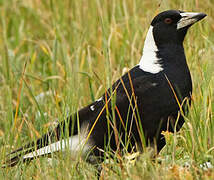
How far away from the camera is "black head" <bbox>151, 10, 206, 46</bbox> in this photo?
3.30 meters

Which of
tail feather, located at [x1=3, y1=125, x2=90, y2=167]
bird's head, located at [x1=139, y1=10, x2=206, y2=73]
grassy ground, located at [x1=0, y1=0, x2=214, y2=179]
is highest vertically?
bird's head, located at [x1=139, y1=10, x2=206, y2=73]

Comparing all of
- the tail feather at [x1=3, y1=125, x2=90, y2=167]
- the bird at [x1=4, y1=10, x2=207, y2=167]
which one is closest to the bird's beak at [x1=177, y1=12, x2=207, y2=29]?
the bird at [x1=4, y1=10, x2=207, y2=167]

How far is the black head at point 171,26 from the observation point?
330 centimetres

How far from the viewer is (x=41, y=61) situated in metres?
5.25

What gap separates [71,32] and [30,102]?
0.94m

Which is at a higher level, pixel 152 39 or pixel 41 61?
pixel 152 39

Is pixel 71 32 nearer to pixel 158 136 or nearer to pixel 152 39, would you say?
pixel 152 39

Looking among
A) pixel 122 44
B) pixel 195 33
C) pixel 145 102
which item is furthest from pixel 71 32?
pixel 145 102

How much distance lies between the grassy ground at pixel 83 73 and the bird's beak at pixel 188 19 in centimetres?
7

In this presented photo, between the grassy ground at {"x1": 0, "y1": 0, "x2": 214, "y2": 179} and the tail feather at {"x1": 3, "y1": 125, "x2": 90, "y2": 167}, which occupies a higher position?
the grassy ground at {"x1": 0, "y1": 0, "x2": 214, "y2": 179}

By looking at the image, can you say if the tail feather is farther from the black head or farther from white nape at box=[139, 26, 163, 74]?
the black head

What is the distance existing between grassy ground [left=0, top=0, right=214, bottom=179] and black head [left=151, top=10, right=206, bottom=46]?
0.25ft

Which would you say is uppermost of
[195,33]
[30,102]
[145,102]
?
[195,33]

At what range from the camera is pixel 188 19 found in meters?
3.28
